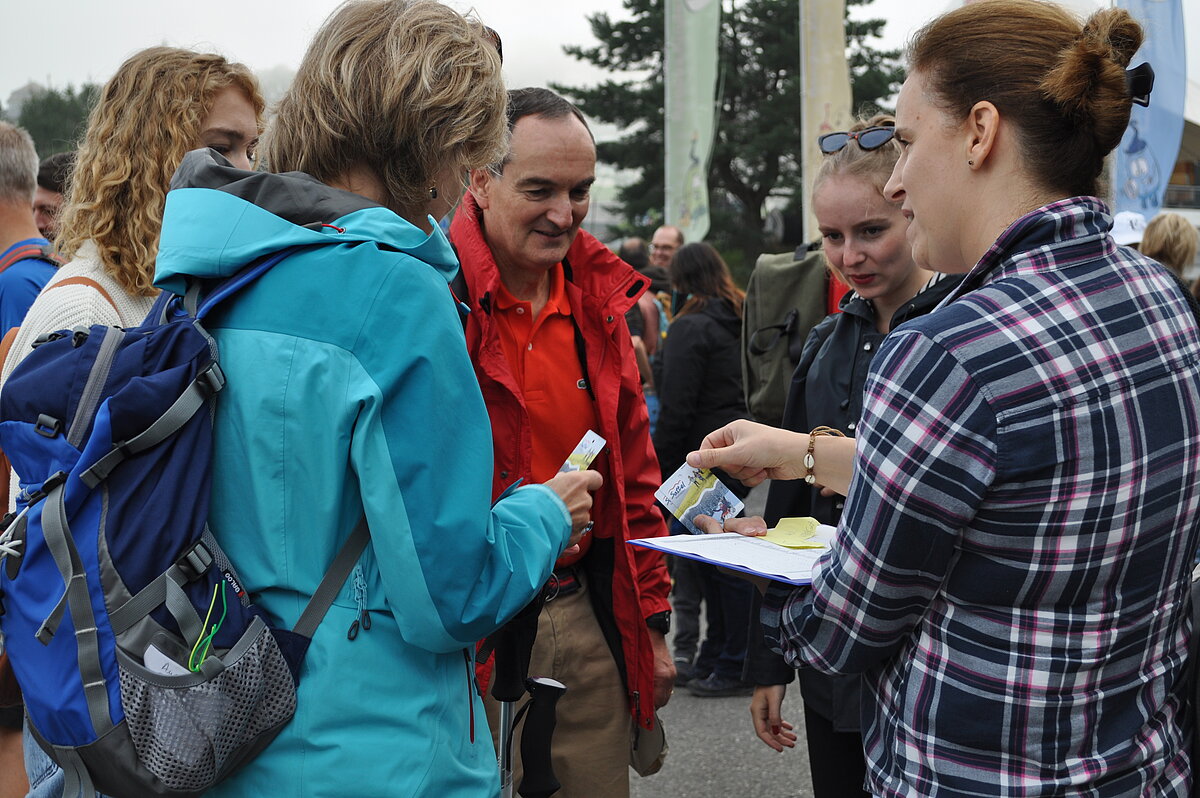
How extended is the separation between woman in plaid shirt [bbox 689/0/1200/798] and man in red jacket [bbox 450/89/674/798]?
119 cm

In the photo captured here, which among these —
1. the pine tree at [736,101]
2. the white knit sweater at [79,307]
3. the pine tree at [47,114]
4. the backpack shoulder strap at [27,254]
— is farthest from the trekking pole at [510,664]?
the pine tree at [47,114]

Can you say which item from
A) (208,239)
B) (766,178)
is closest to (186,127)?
(208,239)

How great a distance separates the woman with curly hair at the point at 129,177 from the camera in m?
2.22

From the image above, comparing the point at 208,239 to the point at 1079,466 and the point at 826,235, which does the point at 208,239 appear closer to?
the point at 1079,466

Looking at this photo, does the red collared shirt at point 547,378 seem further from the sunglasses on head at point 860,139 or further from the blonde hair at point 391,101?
the blonde hair at point 391,101

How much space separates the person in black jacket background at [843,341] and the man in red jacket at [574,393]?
35 centimetres

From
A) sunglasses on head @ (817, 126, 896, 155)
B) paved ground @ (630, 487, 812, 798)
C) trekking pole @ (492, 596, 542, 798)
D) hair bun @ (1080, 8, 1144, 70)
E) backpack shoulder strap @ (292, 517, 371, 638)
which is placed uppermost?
hair bun @ (1080, 8, 1144, 70)

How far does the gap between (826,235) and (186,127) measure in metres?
1.57

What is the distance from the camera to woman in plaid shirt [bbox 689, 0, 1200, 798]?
1296 millimetres

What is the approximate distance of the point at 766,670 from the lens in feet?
8.05

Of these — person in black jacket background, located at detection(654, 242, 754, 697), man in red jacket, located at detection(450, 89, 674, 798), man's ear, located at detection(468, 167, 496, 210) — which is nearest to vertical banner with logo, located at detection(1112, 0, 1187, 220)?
person in black jacket background, located at detection(654, 242, 754, 697)

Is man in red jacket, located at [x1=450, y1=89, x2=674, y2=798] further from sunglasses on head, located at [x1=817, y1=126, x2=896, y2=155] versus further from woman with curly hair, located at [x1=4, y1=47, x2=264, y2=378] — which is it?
woman with curly hair, located at [x1=4, y1=47, x2=264, y2=378]

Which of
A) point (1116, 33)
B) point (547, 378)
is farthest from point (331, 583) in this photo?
point (1116, 33)

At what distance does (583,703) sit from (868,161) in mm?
1538
